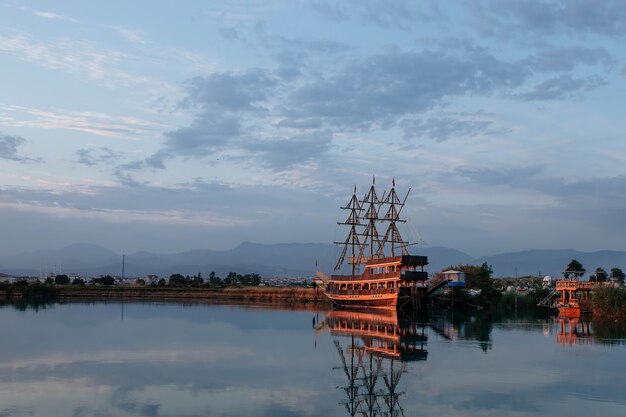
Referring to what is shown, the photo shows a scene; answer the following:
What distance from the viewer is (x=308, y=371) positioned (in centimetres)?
2556

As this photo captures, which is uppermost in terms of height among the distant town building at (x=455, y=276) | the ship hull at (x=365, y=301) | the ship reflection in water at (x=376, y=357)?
the distant town building at (x=455, y=276)

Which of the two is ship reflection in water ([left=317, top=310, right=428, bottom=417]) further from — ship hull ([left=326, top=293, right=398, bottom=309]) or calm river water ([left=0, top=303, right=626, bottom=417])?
ship hull ([left=326, top=293, right=398, bottom=309])

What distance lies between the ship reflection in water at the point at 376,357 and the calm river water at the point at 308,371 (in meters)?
0.06

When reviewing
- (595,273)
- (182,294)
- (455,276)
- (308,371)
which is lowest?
(308,371)

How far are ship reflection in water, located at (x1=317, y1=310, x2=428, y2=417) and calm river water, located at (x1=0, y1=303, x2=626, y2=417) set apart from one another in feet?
0.21

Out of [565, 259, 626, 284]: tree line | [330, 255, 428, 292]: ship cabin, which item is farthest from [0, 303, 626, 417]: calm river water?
[565, 259, 626, 284]: tree line

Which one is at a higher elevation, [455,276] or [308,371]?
[455,276]

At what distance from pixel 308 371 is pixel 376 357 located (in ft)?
15.1

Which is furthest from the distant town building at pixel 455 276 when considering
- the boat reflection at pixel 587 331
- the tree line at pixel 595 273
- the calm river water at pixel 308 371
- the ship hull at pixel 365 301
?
the calm river water at pixel 308 371

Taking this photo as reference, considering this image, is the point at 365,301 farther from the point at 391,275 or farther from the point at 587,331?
the point at 587,331

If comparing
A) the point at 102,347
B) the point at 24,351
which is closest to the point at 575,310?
the point at 102,347

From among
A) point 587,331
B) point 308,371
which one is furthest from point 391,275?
point 308,371

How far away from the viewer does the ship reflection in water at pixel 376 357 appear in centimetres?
2019

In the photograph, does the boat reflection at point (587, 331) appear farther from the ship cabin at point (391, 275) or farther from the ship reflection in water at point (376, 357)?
the ship cabin at point (391, 275)
